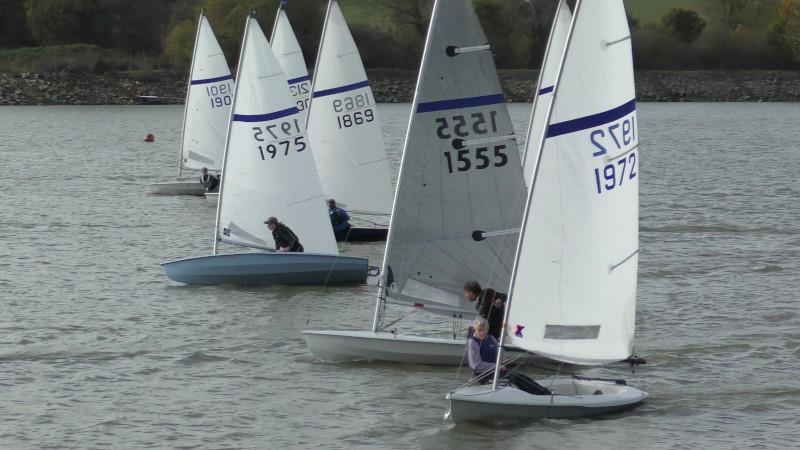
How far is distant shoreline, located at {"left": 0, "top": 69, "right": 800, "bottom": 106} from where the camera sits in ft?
334

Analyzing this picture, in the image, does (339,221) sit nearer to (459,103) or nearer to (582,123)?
(459,103)

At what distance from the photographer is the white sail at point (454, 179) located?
17.4 metres

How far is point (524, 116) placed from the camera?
285ft

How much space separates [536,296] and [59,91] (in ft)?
299

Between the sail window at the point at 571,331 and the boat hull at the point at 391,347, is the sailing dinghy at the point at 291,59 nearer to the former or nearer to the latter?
the boat hull at the point at 391,347

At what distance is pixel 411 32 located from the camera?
4119 inches

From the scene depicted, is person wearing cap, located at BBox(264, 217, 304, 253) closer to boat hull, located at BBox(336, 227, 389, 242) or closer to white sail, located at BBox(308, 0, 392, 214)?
boat hull, located at BBox(336, 227, 389, 242)

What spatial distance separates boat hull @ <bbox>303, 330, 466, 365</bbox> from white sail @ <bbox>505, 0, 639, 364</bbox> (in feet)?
8.82

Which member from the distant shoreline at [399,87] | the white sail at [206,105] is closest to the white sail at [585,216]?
the white sail at [206,105]

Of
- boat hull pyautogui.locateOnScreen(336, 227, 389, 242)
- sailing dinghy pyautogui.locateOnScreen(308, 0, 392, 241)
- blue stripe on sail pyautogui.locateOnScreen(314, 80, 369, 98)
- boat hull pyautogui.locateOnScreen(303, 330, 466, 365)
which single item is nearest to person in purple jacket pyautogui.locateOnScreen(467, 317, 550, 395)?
boat hull pyautogui.locateOnScreen(303, 330, 466, 365)

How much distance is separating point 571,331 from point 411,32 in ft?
297

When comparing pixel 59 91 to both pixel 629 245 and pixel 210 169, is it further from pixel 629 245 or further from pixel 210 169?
pixel 629 245

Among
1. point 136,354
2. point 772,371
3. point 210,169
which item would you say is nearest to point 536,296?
point 772,371

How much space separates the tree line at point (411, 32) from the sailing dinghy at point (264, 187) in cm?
7484
